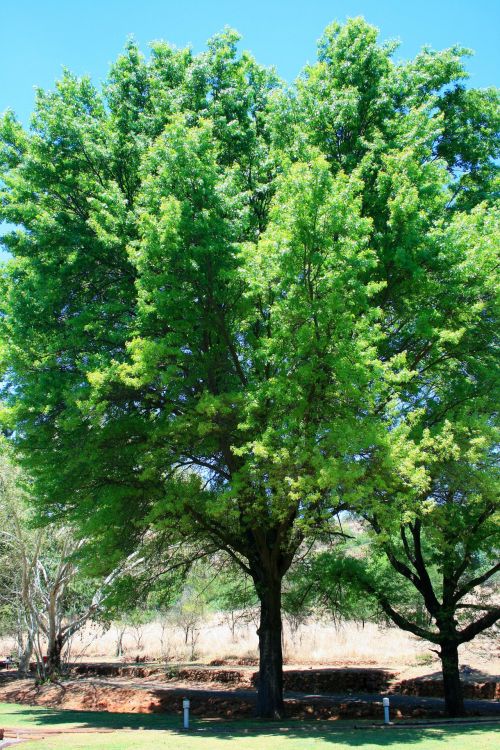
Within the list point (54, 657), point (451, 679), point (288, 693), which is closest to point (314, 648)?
point (288, 693)

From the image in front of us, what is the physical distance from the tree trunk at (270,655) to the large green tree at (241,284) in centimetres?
7

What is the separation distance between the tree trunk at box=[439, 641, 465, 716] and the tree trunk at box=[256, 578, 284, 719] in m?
4.41

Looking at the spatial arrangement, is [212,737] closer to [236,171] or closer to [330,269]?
[330,269]

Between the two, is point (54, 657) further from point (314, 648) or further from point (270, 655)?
point (270, 655)

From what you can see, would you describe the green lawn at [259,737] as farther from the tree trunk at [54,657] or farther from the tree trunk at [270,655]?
the tree trunk at [54,657]

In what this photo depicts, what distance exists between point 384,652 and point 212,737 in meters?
22.5

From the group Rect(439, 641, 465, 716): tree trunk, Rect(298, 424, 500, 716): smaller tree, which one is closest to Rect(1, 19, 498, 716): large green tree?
Rect(298, 424, 500, 716): smaller tree

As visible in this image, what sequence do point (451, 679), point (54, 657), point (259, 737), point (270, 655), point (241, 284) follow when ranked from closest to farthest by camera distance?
point (259, 737)
point (241, 284)
point (270, 655)
point (451, 679)
point (54, 657)

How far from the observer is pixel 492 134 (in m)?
16.1

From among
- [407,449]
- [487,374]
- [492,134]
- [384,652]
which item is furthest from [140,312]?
[384,652]

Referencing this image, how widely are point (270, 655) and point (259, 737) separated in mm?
3713

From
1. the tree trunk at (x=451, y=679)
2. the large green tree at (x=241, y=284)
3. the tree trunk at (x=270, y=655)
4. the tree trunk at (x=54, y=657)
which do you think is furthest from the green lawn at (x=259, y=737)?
the tree trunk at (x=54, y=657)

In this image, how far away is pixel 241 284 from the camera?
507 inches

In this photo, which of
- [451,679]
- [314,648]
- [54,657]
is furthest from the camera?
[314,648]
